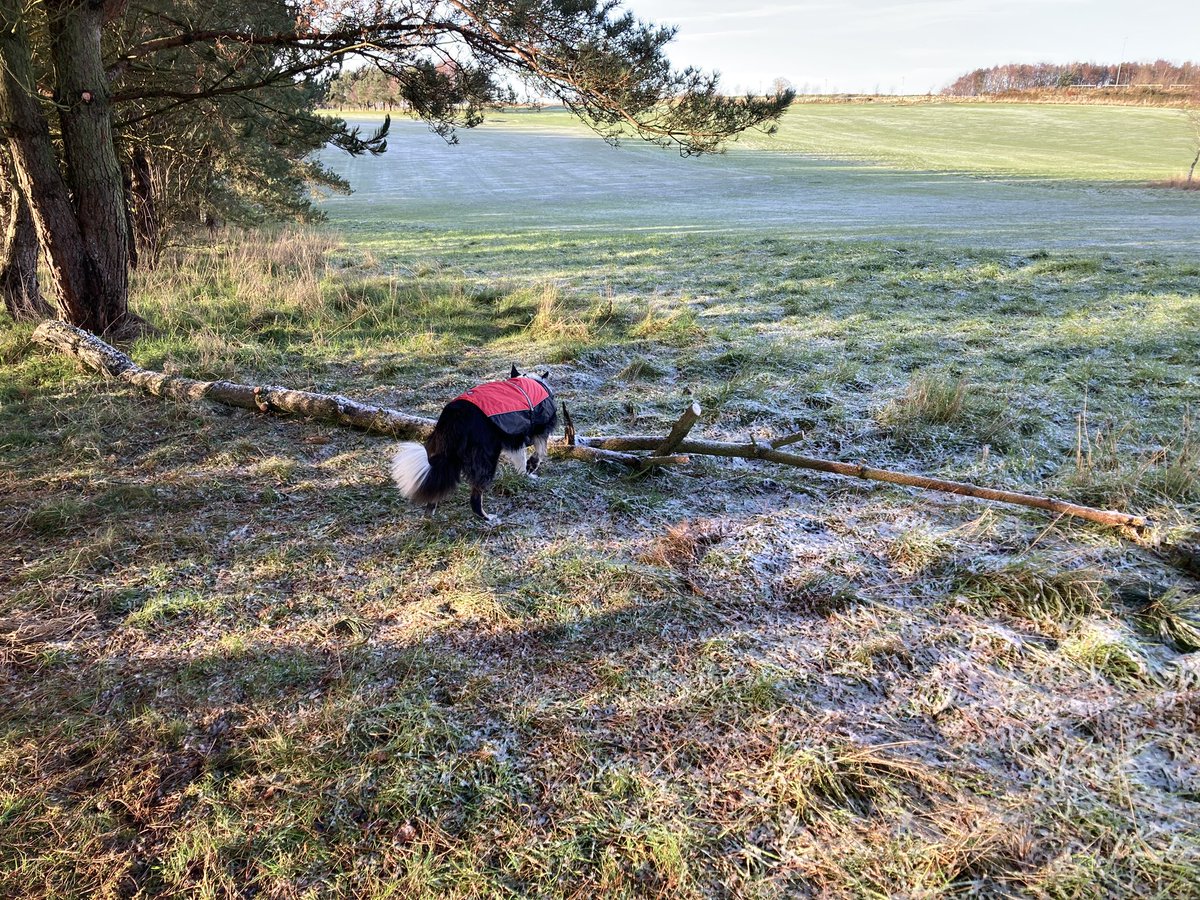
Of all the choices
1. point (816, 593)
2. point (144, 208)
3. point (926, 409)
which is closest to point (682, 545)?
point (816, 593)

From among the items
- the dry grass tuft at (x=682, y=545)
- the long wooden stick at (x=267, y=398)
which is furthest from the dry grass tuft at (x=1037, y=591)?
the long wooden stick at (x=267, y=398)

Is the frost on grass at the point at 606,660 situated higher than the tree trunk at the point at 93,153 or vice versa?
the tree trunk at the point at 93,153

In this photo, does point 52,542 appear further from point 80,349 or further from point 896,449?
point 896,449

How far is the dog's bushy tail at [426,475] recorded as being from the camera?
3.77m

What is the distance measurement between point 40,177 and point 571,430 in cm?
630

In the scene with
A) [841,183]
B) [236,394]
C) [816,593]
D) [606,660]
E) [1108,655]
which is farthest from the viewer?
[841,183]

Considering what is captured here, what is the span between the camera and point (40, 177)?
6543 mm

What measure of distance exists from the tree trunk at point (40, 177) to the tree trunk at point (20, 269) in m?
0.83

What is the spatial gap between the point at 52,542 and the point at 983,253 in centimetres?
1374

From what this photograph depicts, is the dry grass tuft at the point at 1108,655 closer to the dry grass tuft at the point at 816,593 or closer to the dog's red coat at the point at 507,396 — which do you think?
the dry grass tuft at the point at 816,593

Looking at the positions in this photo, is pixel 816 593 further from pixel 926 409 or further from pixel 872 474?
pixel 926 409

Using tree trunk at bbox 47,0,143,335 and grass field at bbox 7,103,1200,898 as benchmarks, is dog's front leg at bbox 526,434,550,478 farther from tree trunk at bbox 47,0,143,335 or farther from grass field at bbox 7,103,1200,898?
tree trunk at bbox 47,0,143,335

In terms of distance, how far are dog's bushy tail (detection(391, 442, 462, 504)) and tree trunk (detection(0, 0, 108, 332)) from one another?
5.58 m

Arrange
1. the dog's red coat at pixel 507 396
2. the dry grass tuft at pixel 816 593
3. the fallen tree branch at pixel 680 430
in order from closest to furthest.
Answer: the dry grass tuft at pixel 816 593, the dog's red coat at pixel 507 396, the fallen tree branch at pixel 680 430
